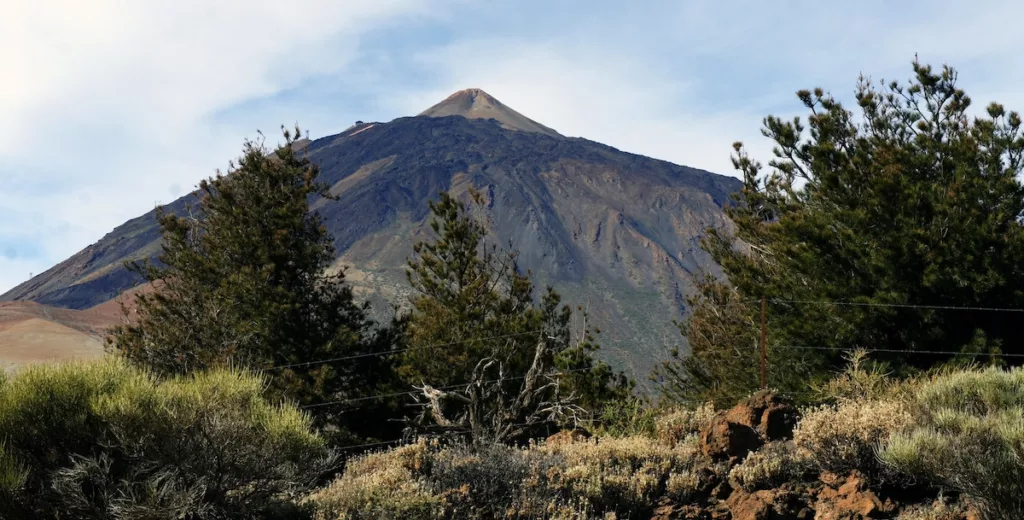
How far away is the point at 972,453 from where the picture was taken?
7020mm

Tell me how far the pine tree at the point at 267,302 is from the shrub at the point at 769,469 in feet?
41.9

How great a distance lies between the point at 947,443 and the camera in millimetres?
7133

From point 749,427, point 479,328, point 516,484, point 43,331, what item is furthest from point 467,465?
point 43,331

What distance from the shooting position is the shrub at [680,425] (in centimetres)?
1006

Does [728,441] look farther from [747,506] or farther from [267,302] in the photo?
[267,302]

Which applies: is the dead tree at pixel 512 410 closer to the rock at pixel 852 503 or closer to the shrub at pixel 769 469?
the shrub at pixel 769 469

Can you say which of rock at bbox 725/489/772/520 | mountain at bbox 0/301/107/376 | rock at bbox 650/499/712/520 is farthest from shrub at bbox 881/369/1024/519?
mountain at bbox 0/301/107/376

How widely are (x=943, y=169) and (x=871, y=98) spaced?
11.6 feet

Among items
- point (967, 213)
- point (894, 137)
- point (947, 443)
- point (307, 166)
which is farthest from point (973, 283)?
point (307, 166)

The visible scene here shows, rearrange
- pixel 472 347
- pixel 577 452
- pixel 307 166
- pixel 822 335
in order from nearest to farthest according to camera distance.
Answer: pixel 577 452 → pixel 822 335 → pixel 472 347 → pixel 307 166

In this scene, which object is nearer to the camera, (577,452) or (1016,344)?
(577,452)

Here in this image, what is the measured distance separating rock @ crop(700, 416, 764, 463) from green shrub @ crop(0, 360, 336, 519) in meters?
4.08

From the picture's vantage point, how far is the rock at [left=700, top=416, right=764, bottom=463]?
8695 mm

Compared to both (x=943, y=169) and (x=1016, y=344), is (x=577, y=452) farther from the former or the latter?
(x=943, y=169)
